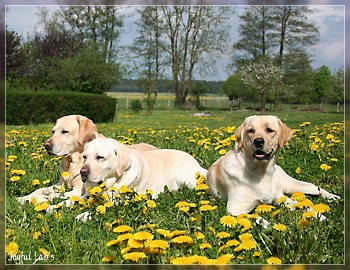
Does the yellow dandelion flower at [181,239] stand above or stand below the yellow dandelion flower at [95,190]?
below

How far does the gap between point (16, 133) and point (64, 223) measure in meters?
1.64

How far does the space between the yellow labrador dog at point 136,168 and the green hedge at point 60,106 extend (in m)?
0.70

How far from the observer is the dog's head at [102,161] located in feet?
10.2

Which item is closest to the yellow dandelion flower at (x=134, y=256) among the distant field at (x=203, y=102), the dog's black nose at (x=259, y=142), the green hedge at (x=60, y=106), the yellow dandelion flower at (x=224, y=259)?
the yellow dandelion flower at (x=224, y=259)

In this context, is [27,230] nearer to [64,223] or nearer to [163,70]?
[64,223]

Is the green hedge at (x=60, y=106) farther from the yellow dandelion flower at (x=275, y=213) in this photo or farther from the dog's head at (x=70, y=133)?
the yellow dandelion flower at (x=275, y=213)

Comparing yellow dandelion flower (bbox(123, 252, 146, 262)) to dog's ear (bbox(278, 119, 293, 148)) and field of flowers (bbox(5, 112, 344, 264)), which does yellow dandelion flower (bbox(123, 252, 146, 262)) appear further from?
dog's ear (bbox(278, 119, 293, 148))

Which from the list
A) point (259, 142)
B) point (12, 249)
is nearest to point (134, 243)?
point (12, 249)

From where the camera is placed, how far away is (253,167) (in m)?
3.15

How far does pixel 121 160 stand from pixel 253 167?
0.87 meters

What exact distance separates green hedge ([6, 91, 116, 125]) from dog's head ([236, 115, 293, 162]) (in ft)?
4.78

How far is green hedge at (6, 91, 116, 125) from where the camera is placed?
162 inches

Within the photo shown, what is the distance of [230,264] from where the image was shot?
2.28 meters

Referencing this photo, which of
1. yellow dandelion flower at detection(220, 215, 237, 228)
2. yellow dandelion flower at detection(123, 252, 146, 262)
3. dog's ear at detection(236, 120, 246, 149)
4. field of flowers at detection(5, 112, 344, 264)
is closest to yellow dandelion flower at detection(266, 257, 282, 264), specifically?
field of flowers at detection(5, 112, 344, 264)
